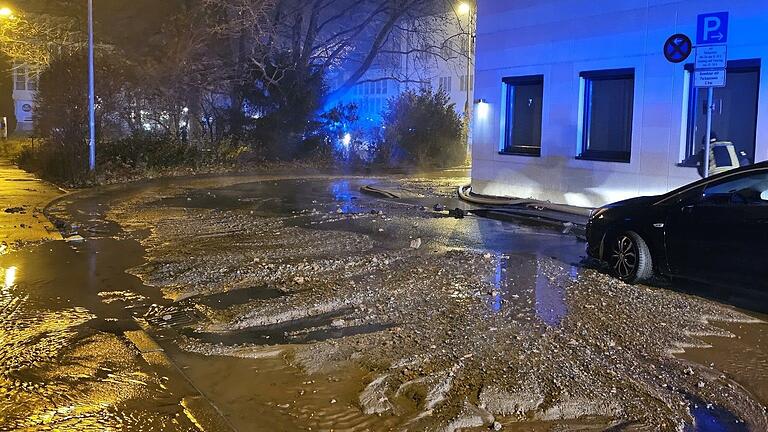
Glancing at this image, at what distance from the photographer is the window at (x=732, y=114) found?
Result: 1280 centimetres

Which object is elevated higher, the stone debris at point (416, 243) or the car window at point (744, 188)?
the car window at point (744, 188)

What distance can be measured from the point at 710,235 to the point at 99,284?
7.12m

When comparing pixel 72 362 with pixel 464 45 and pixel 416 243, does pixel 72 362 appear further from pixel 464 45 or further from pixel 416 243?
pixel 464 45

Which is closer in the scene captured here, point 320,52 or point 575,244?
point 575,244

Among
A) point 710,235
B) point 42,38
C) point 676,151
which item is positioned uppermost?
point 42,38

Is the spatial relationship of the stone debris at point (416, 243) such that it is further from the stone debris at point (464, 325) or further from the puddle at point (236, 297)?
the puddle at point (236, 297)

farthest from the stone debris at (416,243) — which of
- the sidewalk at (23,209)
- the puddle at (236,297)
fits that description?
the sidewalk at (23,209)

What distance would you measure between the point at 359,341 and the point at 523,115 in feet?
42.3

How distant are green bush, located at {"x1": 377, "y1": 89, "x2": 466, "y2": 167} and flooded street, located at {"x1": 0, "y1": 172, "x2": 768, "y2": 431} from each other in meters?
25.9

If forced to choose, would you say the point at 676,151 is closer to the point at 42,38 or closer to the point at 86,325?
the point at 86,325

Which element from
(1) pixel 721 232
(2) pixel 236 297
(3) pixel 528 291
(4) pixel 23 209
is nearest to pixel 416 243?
(3) pixel 528 291

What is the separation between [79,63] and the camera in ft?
78.4

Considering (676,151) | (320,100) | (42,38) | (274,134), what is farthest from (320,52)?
(676,151)

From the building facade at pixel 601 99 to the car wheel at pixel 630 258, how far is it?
214 inches
